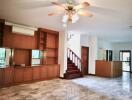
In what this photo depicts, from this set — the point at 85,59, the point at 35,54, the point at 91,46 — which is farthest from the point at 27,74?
the point at 91,46

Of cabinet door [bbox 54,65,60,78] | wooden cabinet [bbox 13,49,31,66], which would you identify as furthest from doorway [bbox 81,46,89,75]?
wooden cabinet [bbox 13,49,31,66]

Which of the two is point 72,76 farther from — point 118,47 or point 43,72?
point 118,47

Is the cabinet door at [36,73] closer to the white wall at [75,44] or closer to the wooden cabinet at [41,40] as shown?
the wooden cabinet at [41,40]

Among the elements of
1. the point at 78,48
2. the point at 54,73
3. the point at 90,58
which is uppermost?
the point at 78,48

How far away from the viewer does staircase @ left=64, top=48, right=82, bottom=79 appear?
8.46 m

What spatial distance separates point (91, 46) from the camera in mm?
10281

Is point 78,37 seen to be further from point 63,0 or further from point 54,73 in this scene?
point 63,0

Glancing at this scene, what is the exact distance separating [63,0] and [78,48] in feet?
19.6

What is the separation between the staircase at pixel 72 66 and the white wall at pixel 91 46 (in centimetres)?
109

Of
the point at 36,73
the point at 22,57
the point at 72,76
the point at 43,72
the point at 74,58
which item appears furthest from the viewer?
the point at 74,58

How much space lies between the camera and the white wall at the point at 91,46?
1009 centimetres

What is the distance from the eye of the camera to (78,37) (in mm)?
9492

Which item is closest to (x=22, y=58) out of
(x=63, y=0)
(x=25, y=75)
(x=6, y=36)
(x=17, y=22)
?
(x=25, y=75)

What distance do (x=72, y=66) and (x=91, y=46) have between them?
215cm
